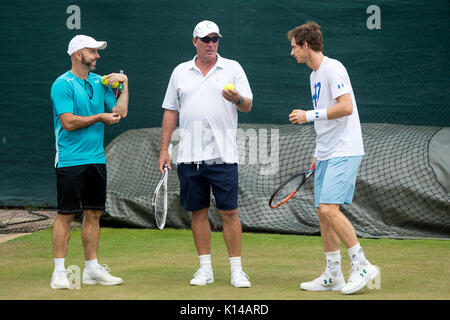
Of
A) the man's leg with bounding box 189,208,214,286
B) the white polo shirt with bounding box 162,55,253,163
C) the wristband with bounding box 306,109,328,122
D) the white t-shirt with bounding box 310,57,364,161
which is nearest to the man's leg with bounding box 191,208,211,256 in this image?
the man's leg with bounding box 189,208,214,286

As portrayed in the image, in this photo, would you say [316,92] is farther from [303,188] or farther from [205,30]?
[303,188]

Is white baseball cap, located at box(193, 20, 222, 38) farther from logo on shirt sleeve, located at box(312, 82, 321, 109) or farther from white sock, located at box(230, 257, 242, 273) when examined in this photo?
white sock, located at box(230, 257, 242, 273)

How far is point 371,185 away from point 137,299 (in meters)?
3.52

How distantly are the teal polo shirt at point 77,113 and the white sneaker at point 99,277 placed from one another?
2.32 feet

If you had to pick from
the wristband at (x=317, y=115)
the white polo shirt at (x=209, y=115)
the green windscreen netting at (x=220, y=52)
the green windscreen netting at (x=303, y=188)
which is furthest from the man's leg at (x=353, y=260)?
the green windscreen netting at (x=220, y=52)

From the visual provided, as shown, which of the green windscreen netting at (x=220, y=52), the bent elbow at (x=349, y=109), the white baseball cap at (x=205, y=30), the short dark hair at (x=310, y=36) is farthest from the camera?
the green windscreen netting at (x=220, y=52)

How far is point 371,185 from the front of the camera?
7184mm

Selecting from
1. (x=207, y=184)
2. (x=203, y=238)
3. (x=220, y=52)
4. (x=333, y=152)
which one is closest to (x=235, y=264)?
(x=203, y=238)

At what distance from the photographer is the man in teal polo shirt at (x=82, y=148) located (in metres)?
4.69

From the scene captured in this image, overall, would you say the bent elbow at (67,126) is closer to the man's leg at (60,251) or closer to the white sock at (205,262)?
the man's leg at (60,251)

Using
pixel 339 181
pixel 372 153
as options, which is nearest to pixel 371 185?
pixel 372 153

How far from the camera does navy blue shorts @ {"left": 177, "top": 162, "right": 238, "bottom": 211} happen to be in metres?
4.78

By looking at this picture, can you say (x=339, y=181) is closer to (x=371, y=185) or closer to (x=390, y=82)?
(x=371, y=185)

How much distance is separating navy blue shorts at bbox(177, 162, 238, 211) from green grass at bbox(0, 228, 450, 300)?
1.72ft
